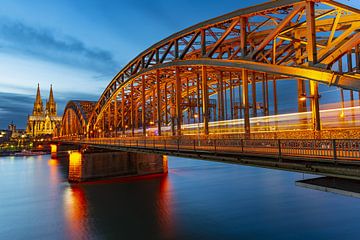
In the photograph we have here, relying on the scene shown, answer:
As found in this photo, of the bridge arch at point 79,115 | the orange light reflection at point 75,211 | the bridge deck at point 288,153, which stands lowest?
the orange light reflection at point 75,211

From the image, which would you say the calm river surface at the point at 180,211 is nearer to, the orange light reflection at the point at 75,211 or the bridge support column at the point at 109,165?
the orange light reflection at the point at 75,211

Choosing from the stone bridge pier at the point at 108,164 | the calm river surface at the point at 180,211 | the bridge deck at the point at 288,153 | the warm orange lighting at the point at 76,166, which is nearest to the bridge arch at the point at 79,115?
the warm orange lighting at the point at 76,166

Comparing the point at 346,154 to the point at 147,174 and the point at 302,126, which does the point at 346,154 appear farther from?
the point at 147,174

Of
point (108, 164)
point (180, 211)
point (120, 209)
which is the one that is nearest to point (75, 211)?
point (120, 209)

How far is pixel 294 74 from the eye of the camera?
18031mm

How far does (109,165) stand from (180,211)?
24.4m

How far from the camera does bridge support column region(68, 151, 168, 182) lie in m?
48.4

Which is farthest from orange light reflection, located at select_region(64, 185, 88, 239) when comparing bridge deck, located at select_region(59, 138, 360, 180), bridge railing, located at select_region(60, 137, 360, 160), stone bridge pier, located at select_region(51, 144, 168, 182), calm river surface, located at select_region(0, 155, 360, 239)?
bridge deck, located at select_region(59, 138, 360, 180)

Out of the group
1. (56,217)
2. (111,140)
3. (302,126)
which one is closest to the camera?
(302,126)

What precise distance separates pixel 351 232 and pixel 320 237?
2.68 m

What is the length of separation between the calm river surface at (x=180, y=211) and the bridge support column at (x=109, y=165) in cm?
352

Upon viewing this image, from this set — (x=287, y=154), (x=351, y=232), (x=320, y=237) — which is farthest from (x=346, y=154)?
(x=351, y=232)

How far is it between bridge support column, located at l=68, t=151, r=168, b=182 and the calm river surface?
3518 mm

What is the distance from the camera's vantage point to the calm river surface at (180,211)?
23.7 meters
